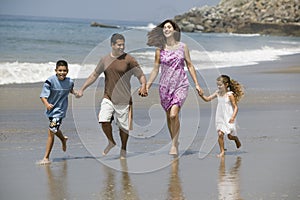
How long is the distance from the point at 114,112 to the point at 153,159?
697mm

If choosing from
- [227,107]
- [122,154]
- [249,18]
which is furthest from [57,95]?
[249,18]

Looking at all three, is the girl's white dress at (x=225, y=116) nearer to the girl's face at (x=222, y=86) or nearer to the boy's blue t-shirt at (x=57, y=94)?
the girl's face at (x=222, y=86)

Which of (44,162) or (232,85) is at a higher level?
(232,85)

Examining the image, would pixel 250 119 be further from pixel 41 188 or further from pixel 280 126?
pixel 41 188

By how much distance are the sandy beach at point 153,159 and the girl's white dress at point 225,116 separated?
0.30 m

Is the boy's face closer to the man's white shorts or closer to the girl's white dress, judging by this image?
the man's white shorts

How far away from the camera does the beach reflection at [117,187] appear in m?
5.46

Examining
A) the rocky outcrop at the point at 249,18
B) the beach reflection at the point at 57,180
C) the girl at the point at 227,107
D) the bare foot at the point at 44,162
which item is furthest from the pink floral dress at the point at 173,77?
the rocky outcrop at the point at 249,18

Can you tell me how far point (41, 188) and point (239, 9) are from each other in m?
88.9

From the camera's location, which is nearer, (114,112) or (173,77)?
(114,112)

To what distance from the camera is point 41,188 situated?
571 cm

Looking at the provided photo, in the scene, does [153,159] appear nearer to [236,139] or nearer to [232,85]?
[236,139]

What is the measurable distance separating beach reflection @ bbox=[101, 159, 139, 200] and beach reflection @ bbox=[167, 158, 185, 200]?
0.31m

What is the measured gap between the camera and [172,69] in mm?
7559
